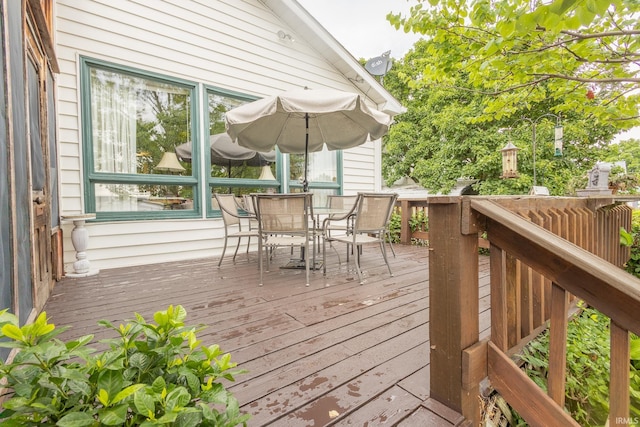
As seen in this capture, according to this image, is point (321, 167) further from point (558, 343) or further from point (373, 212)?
point (558, 343)

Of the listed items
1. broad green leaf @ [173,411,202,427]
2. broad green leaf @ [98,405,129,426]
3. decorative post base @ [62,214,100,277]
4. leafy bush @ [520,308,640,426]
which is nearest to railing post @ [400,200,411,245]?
leafy bush @ [520,308,640,426]

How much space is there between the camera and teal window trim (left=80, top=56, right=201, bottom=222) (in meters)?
3.55

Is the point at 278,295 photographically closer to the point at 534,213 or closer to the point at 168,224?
the point at 534,213

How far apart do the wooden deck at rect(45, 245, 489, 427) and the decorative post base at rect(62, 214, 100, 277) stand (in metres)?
0.16

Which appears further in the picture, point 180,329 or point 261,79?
point 261,79

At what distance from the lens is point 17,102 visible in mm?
1695

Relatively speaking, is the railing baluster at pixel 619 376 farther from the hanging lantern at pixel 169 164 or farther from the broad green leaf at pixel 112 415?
the hanging lantern at pixel 169 164

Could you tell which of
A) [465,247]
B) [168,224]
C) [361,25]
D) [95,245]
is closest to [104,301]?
[95,245]

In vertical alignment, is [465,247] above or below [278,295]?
above

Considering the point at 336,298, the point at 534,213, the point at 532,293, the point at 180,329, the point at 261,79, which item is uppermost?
the point at 261,79

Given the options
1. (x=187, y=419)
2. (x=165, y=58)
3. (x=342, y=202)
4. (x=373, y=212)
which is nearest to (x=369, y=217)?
(x=373, y=212)

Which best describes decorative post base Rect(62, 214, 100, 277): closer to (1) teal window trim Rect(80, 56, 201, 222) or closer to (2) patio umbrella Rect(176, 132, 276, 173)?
(1) teal window trim Rect(80, 56, 201, 222)

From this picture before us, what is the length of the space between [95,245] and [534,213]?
14.5 ft

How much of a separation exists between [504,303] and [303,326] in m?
1.25
